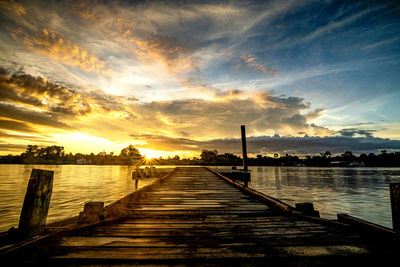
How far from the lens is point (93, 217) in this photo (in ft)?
10.8

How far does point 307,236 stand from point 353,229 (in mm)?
909

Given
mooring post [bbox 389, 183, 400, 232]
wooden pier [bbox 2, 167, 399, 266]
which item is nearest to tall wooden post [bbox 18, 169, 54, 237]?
wooden pier [bbox 2, 167, 399, 266]

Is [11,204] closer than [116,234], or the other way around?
[116,234]

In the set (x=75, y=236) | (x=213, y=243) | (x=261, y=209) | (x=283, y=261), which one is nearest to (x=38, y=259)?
(x=75, y=236)

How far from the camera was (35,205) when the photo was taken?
110 inches

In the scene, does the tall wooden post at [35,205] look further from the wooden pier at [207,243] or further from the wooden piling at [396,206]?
the wooden piling at [396,206]

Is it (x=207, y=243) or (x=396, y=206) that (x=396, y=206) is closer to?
(x=396, y=206)

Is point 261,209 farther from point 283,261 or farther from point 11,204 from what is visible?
point 11,204

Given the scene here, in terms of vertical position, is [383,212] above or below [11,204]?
below

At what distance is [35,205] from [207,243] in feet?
9.15

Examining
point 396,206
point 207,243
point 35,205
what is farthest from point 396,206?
point 35,205

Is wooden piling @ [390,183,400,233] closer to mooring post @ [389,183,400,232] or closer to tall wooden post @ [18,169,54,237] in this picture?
mooring post @ [389,183,400,232]

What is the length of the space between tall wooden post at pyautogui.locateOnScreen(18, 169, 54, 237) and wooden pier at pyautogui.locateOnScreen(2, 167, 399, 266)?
29 cm

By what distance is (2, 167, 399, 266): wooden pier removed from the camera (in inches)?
84.7
